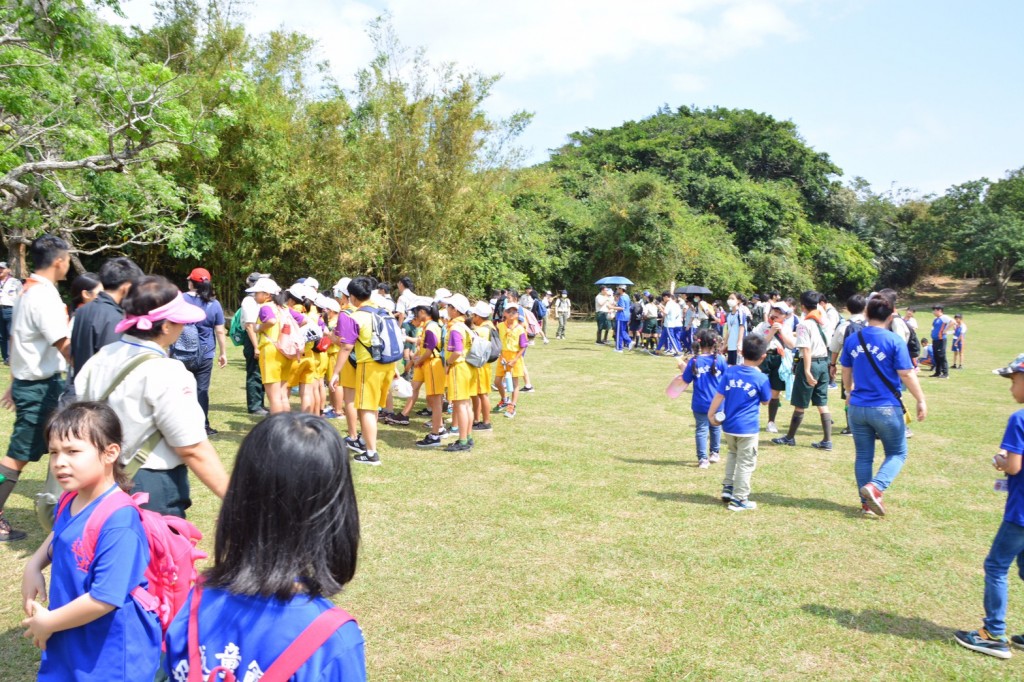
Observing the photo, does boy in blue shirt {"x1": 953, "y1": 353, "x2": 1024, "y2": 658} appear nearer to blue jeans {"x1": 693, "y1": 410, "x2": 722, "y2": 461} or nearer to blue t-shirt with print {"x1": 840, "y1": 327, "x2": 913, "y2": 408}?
blue t-shirt with print {"x1": 840, "y1": 327, "x2": 913, "y2": 408}

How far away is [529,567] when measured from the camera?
4602mm

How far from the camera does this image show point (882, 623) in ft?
13.0

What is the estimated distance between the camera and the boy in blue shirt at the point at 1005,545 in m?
3.47

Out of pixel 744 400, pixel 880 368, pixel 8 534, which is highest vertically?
pixel 880 368

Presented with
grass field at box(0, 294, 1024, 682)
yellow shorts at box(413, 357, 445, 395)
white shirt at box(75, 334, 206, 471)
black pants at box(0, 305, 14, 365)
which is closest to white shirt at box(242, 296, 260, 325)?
grass field at box(0, 294, 1024, 682)

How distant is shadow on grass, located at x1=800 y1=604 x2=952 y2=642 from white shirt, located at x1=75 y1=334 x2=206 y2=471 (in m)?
3.46

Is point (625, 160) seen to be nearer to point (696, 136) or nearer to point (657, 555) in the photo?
point (696, 136)

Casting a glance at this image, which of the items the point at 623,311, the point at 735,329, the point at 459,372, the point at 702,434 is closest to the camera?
the point at 702,434

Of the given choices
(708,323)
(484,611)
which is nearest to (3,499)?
(484,611)

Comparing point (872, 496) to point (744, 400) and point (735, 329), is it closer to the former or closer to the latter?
point (744, 400)

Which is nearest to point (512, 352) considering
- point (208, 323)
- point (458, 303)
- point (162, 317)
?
point (458, 303)

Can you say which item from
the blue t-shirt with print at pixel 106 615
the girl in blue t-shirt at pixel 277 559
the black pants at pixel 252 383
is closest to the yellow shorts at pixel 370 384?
the black pants at pixel 252 383

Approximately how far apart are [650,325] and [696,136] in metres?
26.5

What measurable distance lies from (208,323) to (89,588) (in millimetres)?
6085
